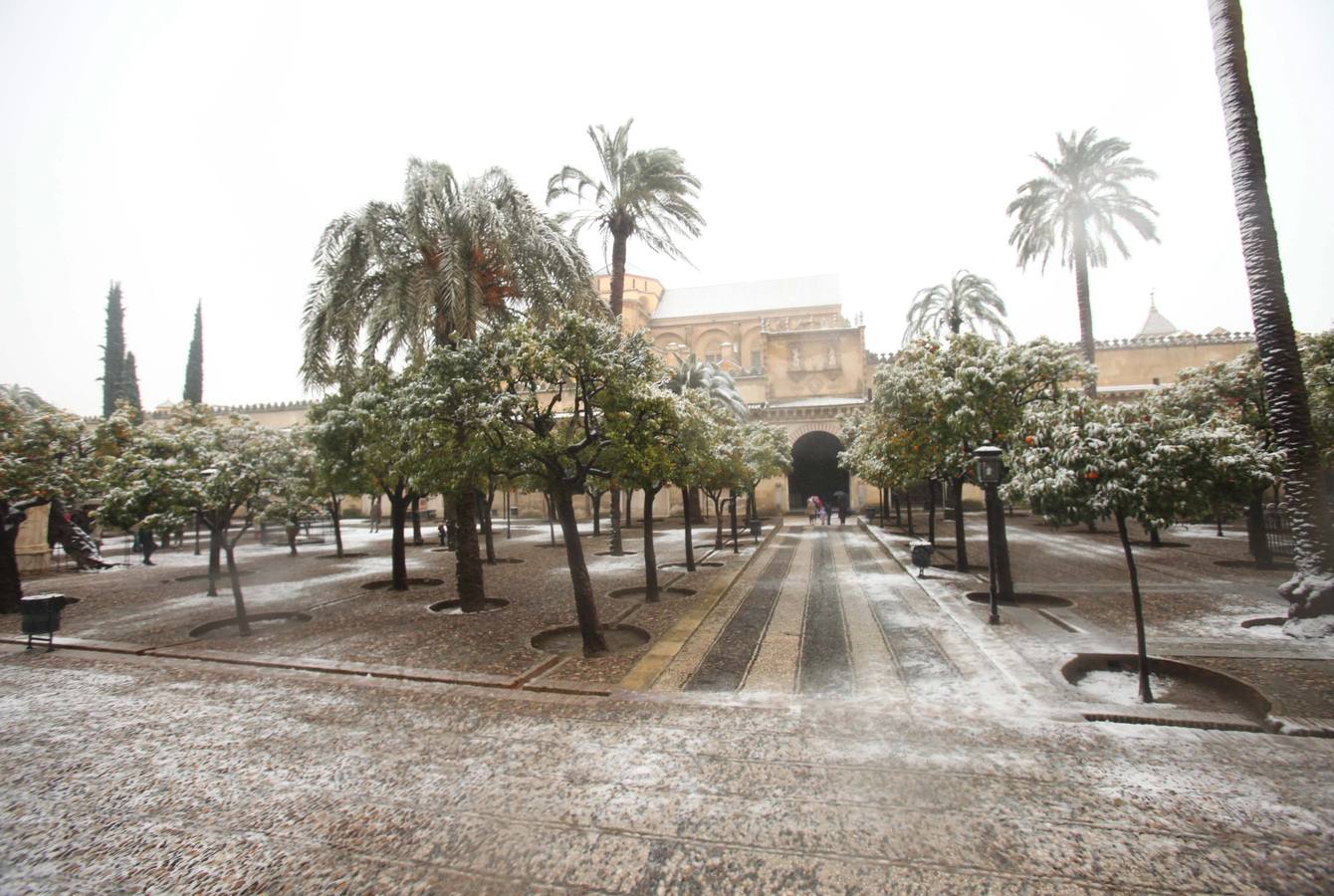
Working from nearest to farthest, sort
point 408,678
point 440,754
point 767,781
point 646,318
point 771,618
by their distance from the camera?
point 767,781 → point 440,754 → point 408,678 → point 771,618 → point 646,318

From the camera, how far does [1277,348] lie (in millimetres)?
9180

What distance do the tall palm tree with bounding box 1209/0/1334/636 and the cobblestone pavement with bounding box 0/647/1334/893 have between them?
5.13m

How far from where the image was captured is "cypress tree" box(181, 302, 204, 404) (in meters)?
42.4

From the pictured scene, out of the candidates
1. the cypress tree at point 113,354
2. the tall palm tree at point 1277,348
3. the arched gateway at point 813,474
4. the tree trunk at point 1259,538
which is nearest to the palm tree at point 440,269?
the tall palm tree at point 1277,348

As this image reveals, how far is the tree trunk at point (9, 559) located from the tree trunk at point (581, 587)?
1327 cm

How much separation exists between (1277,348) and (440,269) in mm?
14233

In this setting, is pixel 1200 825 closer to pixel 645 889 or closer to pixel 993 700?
pixel 993 700

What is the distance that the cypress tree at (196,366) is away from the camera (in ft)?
139

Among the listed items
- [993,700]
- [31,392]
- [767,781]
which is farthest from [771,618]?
[31,392]

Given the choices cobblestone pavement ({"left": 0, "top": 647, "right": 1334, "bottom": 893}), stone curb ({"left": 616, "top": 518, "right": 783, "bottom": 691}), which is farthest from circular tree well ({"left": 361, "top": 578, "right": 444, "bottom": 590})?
cobblestone pavement ({"left": 0, "top": 647, "right": 1334, "bottom": 893})

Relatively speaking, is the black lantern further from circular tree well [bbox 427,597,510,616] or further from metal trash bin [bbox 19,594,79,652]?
metal trash bin [bbox 19,594,79,652]

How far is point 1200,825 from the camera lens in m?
4.07

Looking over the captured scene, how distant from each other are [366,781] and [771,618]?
7313mm

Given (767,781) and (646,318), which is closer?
(767,781)
